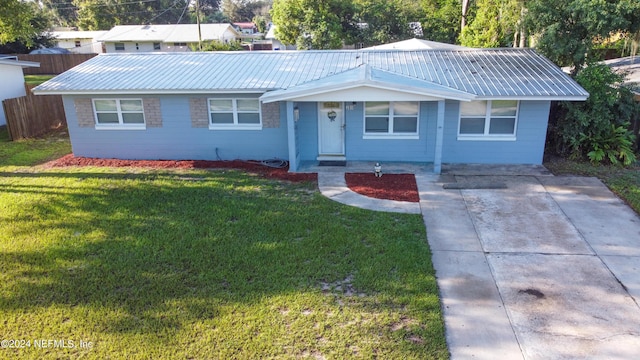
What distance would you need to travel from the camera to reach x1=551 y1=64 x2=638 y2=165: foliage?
13.4 metres

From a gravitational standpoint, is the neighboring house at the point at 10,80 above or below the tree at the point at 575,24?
below

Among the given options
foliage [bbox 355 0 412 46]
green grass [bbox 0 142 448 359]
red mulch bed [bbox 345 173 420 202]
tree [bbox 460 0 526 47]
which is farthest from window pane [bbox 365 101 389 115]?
foliage [bbox 355 0 412 46]

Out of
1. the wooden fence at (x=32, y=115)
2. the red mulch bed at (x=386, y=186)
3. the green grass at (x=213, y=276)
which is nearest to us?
the green grass at (x=213, y=276)

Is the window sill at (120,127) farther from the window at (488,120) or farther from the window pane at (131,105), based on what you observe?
the window at (488,120)

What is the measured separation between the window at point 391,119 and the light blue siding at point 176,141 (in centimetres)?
270

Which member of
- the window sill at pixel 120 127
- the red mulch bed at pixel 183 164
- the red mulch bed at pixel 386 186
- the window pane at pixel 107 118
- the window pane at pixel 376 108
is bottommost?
the red mulch bed at pixel 386 186

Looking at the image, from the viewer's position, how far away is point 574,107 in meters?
13.6

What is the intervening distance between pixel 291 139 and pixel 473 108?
560 centimetres

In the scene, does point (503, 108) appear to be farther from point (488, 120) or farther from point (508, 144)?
point (508, 144)

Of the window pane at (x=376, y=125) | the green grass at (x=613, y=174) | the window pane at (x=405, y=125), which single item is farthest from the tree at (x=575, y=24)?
the window pane at (x=376, y=125)

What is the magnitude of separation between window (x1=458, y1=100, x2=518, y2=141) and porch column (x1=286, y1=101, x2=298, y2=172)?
16.6ft

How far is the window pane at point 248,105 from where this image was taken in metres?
14.4

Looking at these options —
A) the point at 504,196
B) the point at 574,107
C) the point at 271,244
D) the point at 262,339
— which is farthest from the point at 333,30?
the point at 262,339

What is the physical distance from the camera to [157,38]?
47375 millimetres
